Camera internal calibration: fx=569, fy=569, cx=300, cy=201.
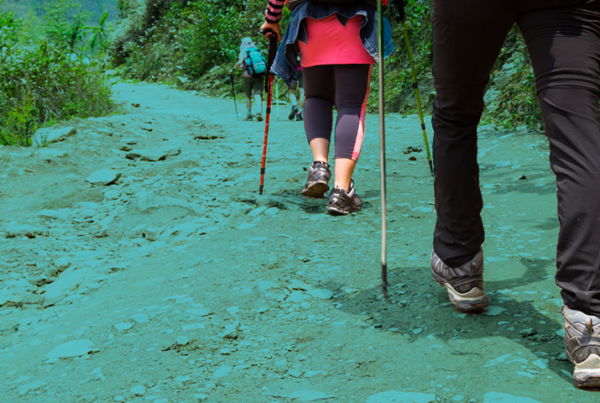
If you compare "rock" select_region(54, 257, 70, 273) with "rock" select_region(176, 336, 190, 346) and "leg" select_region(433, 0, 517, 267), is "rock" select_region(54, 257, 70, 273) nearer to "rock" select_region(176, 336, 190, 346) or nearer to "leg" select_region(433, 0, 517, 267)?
"rock" select_region(176, 336, 190, 346)

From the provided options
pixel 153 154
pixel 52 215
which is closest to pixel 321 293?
pixel 52 215

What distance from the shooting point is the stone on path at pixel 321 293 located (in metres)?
2.47

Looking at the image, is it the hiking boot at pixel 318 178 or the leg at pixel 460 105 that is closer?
the leg at pixel 460 105

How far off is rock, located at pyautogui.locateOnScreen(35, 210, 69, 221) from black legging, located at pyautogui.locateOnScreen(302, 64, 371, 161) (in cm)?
197

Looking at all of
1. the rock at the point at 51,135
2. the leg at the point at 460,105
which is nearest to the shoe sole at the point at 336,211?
the leg at the point at 460,105

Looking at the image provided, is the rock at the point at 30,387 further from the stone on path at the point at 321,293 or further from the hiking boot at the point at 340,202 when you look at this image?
the hiking boot at the point at 340,202

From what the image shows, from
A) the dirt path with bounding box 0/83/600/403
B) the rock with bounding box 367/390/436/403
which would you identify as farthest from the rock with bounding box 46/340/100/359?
the rock with bounding box 367/390/436/403

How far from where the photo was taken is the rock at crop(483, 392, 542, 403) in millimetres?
1544

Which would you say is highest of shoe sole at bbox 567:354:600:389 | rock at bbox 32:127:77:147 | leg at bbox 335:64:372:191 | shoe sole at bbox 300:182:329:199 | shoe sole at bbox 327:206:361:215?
leg at bbox 335:64:372:191

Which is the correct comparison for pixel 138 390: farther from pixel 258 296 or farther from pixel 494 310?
pixel 494 310

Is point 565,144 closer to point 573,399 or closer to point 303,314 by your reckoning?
Answer: point 573,399

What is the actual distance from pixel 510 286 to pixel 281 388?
1.16 metres

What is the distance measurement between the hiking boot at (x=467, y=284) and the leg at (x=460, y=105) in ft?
0.09

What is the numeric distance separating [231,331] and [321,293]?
0.52 meters
